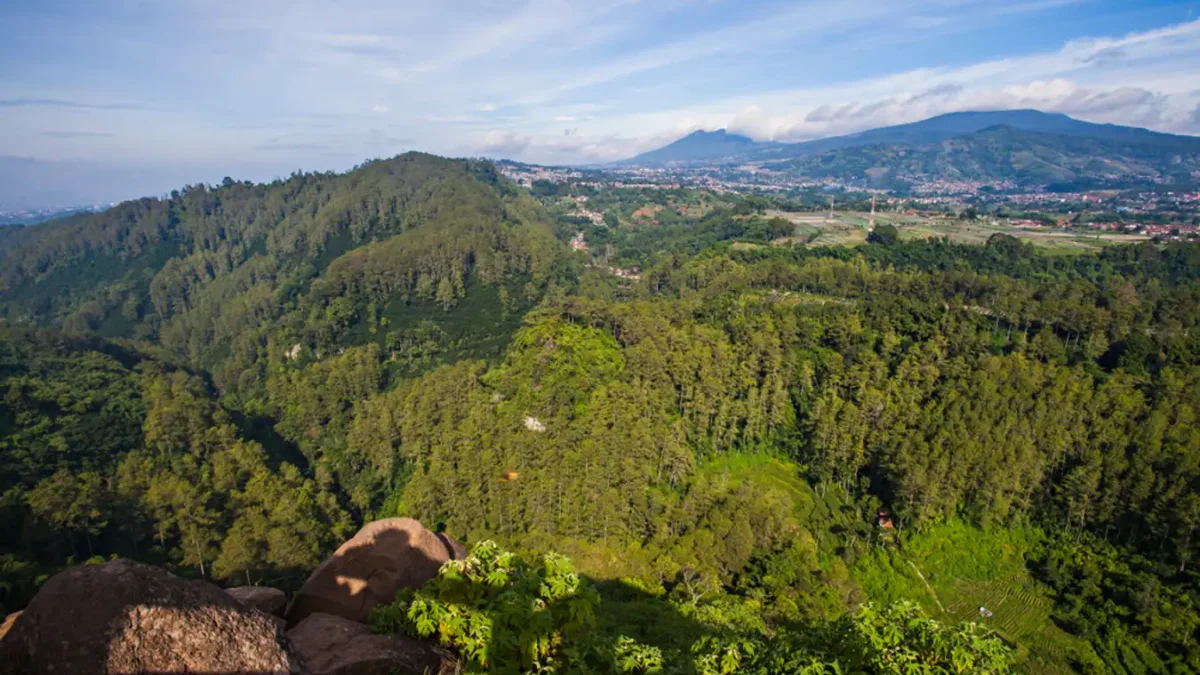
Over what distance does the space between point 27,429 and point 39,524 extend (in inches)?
564

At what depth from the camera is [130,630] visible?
6.09m

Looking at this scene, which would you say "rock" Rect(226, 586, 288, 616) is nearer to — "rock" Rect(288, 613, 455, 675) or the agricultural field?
"rock" Rect(288, 613, 455, 675)

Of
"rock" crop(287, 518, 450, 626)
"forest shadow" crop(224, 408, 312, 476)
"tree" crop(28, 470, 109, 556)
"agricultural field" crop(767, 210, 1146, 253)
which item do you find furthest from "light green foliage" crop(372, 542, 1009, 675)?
"agricultural field" crop(767, 210, 1146, 253)

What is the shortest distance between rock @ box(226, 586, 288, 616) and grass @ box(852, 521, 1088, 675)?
24.9m

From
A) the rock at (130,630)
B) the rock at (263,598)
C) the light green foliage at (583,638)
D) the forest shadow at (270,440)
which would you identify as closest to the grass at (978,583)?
the light green foliage at (583,638)

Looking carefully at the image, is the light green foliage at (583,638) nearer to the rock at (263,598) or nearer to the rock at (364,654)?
the rock at (364,654)

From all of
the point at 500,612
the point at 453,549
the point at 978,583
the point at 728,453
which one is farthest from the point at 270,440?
the point at 978,583

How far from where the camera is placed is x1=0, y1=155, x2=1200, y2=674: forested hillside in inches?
974

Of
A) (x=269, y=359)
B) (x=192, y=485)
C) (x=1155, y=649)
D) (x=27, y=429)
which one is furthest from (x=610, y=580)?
(x=269, y=359)

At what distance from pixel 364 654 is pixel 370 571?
14.3ft

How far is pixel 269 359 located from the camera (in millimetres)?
67188

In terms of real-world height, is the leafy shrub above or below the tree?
above

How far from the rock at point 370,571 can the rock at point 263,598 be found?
0.22 meters

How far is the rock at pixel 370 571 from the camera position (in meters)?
11.4
